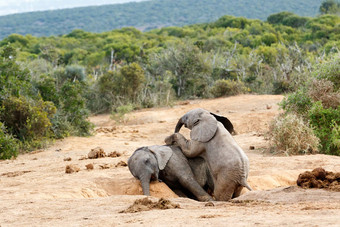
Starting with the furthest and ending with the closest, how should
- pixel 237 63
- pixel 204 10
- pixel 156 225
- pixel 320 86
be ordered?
pixel 204 10 < pixel 237 63 < pixel 320 86 < pixel 156 225

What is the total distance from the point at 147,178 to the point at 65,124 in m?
6.42

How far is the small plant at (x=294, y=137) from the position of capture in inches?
348

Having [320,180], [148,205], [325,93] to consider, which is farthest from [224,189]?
[325,93]

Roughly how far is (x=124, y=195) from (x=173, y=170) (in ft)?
2.96

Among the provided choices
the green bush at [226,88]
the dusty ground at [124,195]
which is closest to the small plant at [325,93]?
the dusty ground at [124,195]

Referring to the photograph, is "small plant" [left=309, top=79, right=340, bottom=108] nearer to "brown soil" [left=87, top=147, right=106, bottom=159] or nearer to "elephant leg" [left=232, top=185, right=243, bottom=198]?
"brown soil" [left=87, top=147, right=106, bottom=159]

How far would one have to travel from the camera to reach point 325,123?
953cm

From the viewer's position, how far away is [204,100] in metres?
17.6

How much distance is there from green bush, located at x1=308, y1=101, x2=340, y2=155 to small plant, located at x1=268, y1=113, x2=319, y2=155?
344 mm

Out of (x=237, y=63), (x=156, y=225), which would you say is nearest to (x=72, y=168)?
(x=156, y=225)

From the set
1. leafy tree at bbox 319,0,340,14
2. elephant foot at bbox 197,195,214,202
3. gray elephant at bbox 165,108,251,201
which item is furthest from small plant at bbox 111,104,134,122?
leafy tree at bbox 319,0,340,14

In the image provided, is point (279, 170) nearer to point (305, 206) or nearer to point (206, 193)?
point (206, 193)

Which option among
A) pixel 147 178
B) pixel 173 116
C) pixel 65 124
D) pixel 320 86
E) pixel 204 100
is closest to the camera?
pixel 147 178

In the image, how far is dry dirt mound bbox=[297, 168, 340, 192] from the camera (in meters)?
5.20
